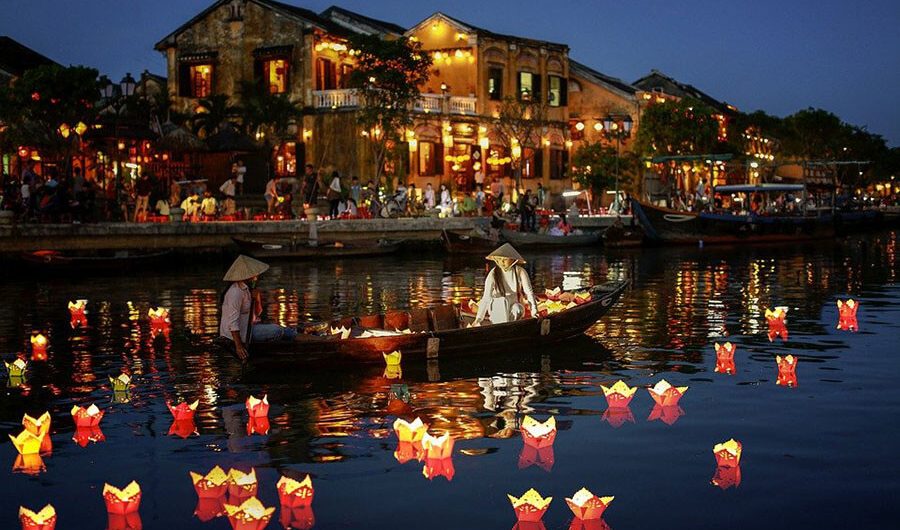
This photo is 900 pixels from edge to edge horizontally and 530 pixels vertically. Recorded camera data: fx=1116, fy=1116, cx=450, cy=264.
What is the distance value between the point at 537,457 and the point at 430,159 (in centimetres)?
3619

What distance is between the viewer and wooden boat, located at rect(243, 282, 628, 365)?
11938 millimetres

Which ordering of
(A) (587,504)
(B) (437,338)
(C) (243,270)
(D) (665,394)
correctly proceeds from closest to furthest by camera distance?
(A) (587,504), (D) (665,394), (C) (243,270), (B) (437,338)

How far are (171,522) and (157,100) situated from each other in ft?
115

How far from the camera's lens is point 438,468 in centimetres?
830

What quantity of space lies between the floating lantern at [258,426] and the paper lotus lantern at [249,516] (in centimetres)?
298

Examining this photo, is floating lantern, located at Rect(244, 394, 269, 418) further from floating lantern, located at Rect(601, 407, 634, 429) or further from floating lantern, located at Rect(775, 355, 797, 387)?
floating lantern, located at Rect(775, 355, 797, 387)

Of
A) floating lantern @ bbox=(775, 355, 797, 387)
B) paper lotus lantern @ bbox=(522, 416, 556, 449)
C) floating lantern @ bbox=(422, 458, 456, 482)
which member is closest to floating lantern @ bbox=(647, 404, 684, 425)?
paper lotus lantern @ bbox=(522, 416, 556, 449)

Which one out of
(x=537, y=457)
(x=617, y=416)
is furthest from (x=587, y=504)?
(x=617, y=416)

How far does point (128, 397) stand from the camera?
11.3 meters

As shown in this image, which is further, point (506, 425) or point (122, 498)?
point (506, 425)

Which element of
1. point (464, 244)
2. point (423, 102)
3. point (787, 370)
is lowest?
point (787, 370)

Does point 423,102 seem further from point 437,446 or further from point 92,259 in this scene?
point 437,446

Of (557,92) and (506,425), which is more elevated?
(557,92)

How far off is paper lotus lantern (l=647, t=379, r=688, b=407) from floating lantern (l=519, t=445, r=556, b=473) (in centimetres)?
162
